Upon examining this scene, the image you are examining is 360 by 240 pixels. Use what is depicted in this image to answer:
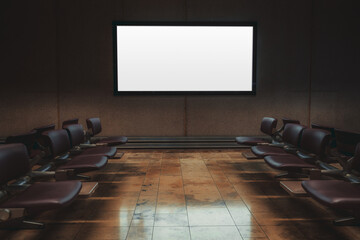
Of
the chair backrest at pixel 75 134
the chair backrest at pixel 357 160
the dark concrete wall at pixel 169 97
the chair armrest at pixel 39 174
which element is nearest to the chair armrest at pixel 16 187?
the chair armrest at pixel 39 174

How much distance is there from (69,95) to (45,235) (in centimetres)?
429

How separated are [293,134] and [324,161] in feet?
2.40

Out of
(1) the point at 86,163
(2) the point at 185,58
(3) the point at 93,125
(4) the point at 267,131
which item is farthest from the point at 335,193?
(2) the point at 185,58

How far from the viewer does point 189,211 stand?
8.41 ft

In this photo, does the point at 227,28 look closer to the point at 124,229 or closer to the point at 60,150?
the point at 60,150

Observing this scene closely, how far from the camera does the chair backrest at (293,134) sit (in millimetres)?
3456

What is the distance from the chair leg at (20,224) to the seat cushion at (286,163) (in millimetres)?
2363

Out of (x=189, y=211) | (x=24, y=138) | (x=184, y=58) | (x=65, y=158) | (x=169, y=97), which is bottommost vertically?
(x=189, y=211)

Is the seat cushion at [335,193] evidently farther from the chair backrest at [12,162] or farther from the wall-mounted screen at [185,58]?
the wall-mounted screen at [185,58]

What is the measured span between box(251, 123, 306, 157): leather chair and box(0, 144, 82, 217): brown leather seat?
2457 millimetres

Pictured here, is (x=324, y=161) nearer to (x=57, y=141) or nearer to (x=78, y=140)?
(x=57, y=141)

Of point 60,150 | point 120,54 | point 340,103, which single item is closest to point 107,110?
point 120,54

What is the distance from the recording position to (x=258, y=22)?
19.3 feet

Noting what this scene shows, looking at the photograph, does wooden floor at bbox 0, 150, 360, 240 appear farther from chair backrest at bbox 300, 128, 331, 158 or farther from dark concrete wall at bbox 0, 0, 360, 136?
dark concrete wall at bbox 0, 0, 360, 136
